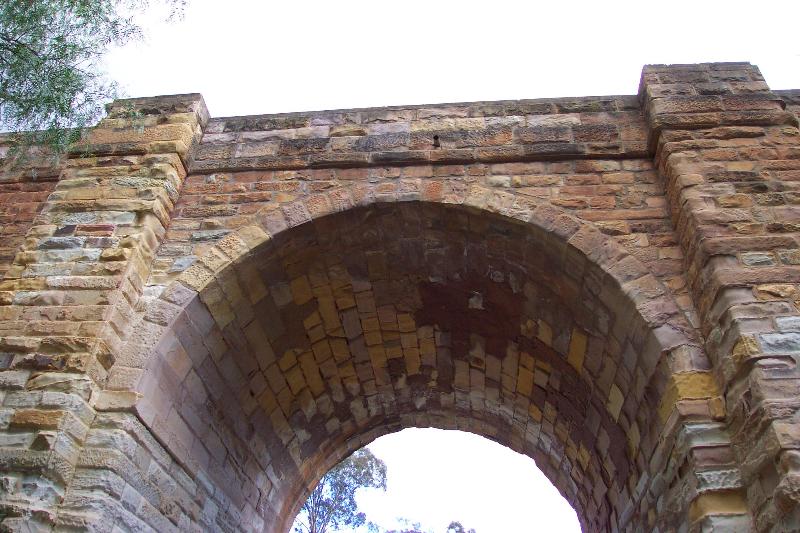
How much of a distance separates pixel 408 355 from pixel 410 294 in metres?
0.92

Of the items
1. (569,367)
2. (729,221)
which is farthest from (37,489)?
(729,221)

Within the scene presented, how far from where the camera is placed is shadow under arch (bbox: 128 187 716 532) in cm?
438

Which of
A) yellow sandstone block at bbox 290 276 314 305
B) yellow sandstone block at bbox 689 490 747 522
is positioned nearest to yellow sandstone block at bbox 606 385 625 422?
yellow sandstone block at bbox 689 490 747 522

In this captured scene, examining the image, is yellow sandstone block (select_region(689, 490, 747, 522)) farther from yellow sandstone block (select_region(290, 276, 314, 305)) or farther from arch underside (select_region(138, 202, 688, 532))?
yellow sandstone block (select_region(290, 276, 314, 305))

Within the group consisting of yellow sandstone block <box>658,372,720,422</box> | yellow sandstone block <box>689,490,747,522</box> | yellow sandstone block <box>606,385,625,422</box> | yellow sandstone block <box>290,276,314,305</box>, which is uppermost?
yellow sandstone block <box>290,276,314,305</box>

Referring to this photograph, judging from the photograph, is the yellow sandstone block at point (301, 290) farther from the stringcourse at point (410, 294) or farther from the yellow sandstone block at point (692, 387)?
the yellow sandstone block at point (692, 387)

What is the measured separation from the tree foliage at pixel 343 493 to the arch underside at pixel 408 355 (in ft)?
51.9

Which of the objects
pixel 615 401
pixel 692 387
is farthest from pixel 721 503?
pixel 615 401

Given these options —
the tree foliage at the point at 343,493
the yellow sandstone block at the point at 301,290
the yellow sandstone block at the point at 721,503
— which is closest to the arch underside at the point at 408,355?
the yellow sandstone block at the point at 301,290

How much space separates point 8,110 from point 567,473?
6.12m

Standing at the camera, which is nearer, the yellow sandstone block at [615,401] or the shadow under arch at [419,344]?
the shadow under arch at [419,344]

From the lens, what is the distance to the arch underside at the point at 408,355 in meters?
4.57

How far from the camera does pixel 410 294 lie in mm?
5715

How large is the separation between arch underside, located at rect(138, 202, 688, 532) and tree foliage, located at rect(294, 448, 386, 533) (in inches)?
623
